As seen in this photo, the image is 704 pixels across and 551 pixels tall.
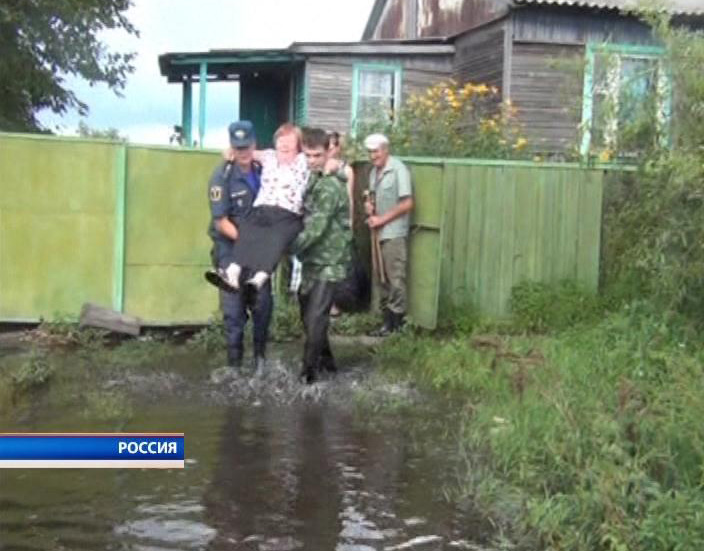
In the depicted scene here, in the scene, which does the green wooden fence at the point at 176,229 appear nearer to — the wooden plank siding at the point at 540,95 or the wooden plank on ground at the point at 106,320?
the wooden plank on ground at the point at 106,320

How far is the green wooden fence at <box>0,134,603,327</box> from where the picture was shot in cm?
943

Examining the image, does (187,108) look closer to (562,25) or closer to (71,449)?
(562,25)

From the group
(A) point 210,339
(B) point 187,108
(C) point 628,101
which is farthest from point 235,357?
(B) point 187,108

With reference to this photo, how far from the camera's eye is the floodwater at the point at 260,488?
15.0 feet

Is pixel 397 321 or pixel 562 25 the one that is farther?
pixel 562 25

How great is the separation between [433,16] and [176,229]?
43.8 ft

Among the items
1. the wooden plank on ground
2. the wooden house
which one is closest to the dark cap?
the wooden plank on ground

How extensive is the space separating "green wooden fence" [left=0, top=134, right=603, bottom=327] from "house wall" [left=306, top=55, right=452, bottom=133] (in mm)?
8869

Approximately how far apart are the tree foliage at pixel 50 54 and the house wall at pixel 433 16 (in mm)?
5802

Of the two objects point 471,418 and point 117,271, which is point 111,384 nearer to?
point 117,271

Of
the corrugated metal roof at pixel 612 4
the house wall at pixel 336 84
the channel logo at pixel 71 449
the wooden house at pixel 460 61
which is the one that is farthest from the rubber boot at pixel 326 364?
the house wall at pixel 336 84

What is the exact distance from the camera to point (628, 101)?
727 cm

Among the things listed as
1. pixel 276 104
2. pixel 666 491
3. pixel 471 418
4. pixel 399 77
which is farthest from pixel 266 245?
pixel 276 104

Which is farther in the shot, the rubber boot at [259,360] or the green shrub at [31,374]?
the rubber boot at [259,360]
